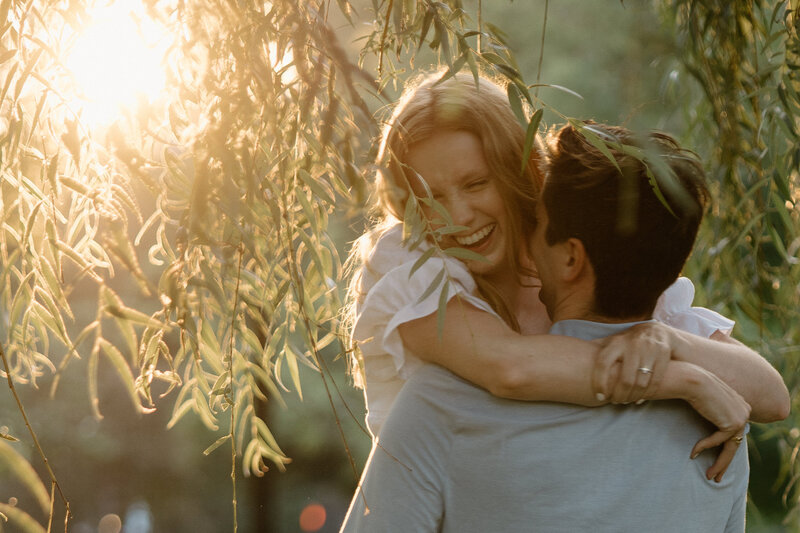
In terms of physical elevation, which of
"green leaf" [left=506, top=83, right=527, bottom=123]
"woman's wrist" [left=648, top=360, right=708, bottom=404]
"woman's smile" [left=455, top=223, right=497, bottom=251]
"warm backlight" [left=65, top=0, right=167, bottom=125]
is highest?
"warm backlight" [left=65, top=0, right=167, bottom=125]

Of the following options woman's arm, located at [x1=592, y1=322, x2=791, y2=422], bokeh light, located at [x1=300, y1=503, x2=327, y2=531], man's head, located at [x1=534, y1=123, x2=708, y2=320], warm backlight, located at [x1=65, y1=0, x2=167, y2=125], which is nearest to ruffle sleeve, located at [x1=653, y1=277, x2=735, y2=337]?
woman's arm, located at [x1=592, y1=322, x2=791, y2=422]

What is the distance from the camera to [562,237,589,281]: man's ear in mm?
1233

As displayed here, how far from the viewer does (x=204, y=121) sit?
1.07 metres

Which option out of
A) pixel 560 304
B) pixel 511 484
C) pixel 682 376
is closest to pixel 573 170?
pixel 560 304

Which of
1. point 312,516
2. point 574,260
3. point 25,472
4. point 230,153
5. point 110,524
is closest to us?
point 25,472

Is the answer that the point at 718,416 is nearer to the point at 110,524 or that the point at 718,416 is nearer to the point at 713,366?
the point at 713,366

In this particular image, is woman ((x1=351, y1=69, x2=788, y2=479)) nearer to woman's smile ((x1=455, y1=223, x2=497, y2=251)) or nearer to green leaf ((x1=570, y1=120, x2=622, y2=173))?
woman's smile ((x1=455, y1=223, x2=497, y2=251))

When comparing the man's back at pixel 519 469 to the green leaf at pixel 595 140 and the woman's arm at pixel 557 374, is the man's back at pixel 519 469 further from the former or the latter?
the green leaf at pixel 595 140

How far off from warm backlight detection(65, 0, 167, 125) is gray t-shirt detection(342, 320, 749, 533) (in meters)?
0.53

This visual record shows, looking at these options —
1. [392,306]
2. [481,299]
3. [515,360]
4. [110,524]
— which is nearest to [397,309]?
[392,306]

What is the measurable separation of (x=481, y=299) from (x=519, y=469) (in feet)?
1.19

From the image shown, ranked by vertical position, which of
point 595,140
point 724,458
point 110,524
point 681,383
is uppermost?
point 595,140

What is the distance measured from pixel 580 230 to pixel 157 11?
2.10 feet

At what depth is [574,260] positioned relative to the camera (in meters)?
1.25
